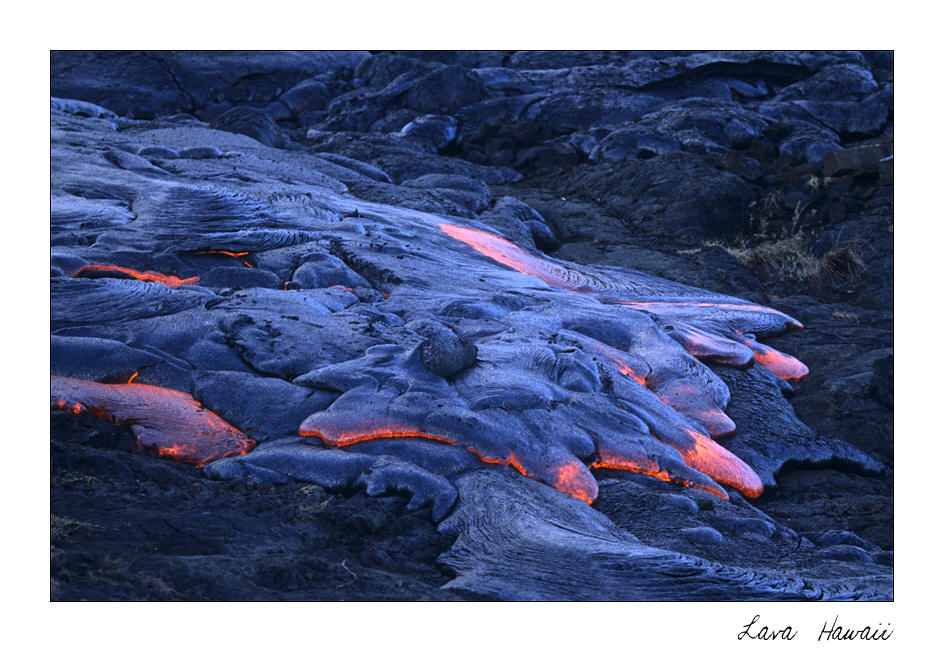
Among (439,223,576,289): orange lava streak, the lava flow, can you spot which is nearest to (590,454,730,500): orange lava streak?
the lava flow

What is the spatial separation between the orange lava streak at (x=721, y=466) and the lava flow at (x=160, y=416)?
2.84 metres

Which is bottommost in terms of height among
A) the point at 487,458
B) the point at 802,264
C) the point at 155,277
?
the point at 487,458

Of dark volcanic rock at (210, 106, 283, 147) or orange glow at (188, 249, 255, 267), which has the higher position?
dark volcanic rock at (210, 106, 283, 147)

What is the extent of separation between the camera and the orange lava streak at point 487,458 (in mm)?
5609

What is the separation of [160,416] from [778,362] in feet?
17.7

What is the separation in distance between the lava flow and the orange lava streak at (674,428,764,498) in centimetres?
284

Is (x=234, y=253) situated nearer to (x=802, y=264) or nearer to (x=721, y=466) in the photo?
(x=721, y=466)

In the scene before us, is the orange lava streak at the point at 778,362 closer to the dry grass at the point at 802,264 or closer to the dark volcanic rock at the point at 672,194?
the dry grass at the point at 802,264

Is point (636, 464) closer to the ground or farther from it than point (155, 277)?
closer to the ground

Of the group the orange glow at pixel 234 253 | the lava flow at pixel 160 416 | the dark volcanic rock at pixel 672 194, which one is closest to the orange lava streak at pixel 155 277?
the orange glow at pixel 234 253

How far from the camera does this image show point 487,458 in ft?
18.5

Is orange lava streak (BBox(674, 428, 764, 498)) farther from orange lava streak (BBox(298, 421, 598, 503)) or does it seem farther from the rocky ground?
orange lava streak (BBox(298, 421, 598, 503))

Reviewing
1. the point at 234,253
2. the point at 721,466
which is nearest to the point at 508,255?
the point at 234,253

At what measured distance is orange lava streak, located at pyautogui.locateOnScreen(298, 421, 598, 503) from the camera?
18.4ft
